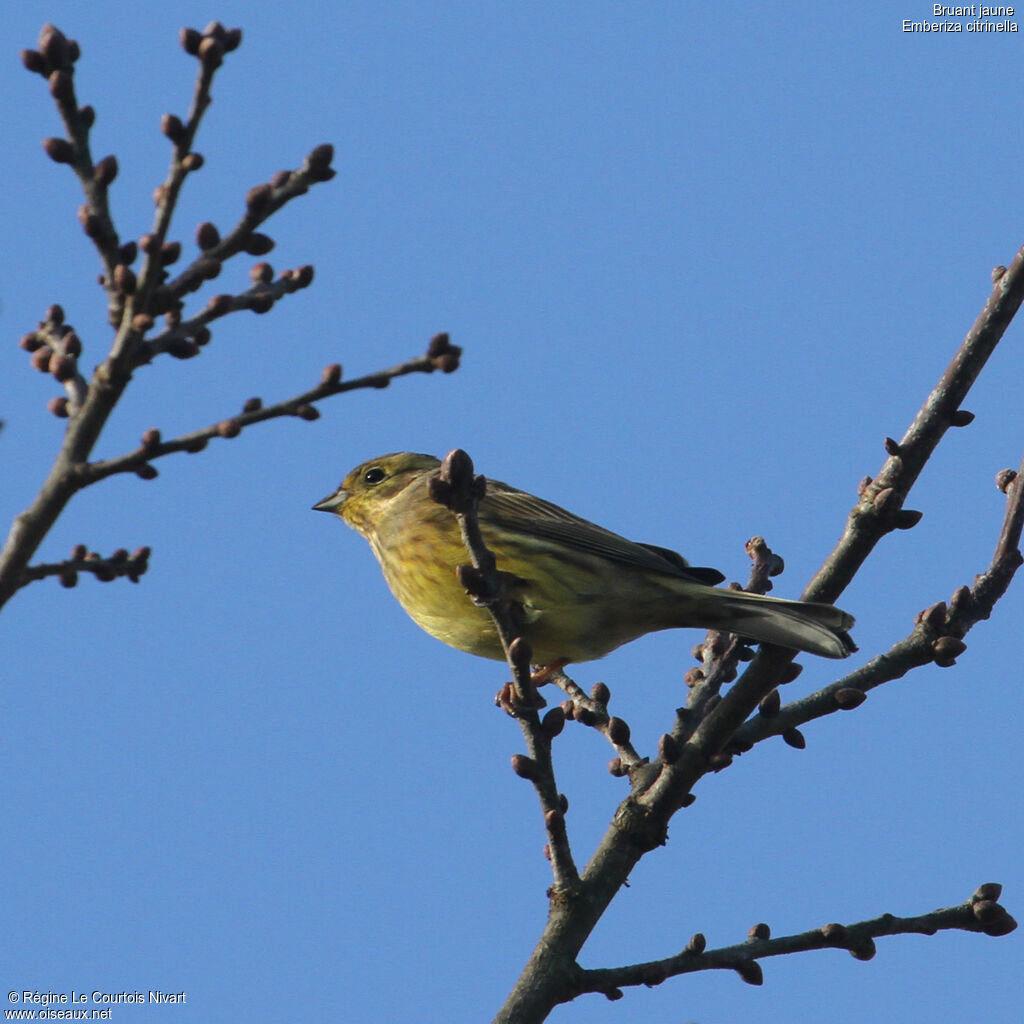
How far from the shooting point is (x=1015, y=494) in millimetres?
4836

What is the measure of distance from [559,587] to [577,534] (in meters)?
0.41

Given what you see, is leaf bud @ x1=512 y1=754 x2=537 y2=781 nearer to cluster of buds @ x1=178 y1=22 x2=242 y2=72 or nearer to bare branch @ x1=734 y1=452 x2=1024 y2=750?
bare branch @ x1=734 y1=452 x2=1024 y2=750

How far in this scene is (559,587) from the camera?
607 cm

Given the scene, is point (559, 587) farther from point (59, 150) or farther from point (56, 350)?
point (59, 150)

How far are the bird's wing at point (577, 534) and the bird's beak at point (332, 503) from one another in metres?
1.44

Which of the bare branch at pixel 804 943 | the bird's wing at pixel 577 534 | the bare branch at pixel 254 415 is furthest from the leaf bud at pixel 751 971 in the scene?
the bare branch at pixel 254 415

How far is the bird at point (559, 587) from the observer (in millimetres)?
5992

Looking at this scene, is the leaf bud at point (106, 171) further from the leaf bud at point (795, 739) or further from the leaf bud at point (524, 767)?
the leaf bud at point (795, 739)

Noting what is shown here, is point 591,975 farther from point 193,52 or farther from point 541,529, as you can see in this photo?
point 193,52

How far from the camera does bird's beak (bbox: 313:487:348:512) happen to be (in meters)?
8.04

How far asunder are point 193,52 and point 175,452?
889 mm

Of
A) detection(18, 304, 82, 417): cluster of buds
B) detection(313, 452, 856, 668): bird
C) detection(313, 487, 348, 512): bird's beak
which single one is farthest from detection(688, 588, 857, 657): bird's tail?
detection(313, 487, 348, 512): bird's beak

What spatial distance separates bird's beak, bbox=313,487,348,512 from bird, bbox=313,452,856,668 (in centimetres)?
134

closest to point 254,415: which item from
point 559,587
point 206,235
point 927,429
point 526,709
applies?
point 206,235
